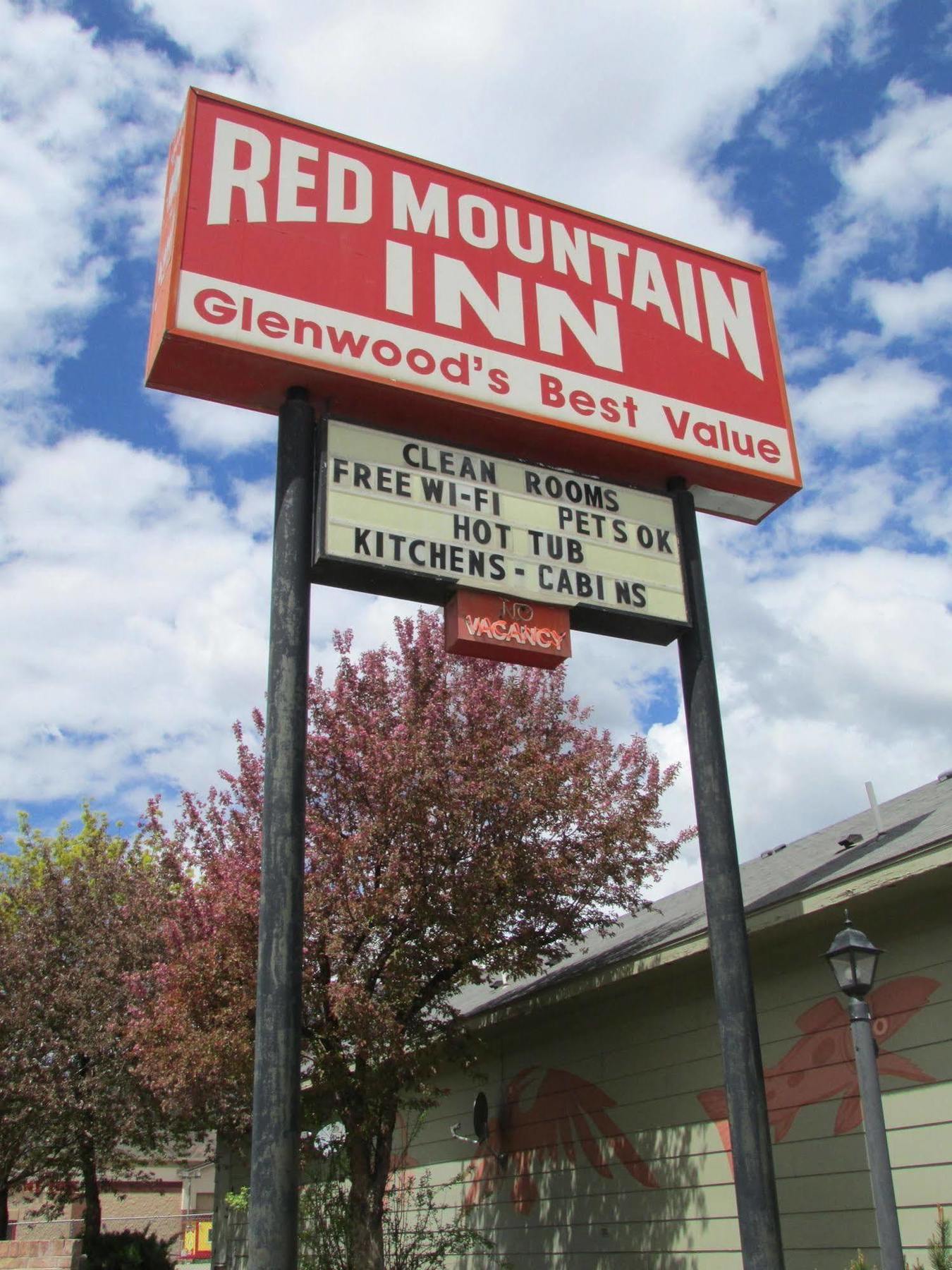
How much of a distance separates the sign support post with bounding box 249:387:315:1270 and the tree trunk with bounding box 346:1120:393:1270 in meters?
6.40

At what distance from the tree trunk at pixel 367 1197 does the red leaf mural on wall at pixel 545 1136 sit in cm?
208

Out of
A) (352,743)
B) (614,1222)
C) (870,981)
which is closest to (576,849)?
(352,743)

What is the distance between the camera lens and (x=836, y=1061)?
964cm

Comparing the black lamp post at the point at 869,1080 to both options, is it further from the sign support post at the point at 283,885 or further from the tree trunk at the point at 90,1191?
the tree trunk at the point at 90,1191

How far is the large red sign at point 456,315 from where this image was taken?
8.13 meters

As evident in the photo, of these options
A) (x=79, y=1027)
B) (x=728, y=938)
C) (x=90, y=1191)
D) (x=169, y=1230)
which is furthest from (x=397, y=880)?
(x=169, y=1230)

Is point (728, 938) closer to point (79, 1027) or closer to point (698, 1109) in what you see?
point (698, 1109)

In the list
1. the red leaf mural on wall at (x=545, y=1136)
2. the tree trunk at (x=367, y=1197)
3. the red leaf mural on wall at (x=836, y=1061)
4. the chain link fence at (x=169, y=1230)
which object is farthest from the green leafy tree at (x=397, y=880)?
the chain link fence at (x=169, y=1230)

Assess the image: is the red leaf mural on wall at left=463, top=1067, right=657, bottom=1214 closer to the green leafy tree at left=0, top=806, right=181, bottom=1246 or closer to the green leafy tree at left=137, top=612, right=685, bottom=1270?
the green leafy tree at left=137, top=612, right=685, bottom=1270

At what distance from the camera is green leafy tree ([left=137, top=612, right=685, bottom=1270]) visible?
1194 centimetres

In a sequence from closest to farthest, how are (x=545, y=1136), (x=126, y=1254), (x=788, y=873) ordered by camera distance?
(x=788, y=873)
(x=545, y=1136)
(x=126, y=1254)

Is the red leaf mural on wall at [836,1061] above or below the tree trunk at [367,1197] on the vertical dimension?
above

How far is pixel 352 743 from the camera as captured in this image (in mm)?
12953

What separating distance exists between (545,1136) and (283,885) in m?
8.86
